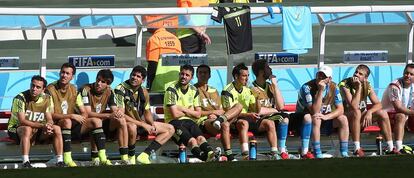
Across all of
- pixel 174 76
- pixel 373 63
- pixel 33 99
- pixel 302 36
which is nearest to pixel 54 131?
pixel 33 99

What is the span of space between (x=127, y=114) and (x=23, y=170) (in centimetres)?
227

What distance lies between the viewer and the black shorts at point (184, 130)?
53.7 ft

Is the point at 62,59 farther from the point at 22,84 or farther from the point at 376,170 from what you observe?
the point at 376,170

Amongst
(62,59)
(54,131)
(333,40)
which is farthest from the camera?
(333,40)

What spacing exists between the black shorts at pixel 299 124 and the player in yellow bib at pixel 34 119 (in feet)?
10.8

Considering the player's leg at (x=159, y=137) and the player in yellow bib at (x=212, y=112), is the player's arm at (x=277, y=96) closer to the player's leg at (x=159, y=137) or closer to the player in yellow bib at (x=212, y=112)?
the player in yellow bib at (x=212, y=112)

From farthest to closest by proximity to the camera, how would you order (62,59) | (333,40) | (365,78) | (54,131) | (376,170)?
(333,40)
(62,59)
(365,78)
(54,131)
(376,170)

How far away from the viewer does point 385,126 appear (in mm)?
17266

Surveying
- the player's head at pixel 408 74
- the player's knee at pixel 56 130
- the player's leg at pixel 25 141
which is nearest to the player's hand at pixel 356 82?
the player's head at pixel 408 74

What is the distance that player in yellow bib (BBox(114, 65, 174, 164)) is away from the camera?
16125 mm

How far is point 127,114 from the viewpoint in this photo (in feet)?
53.7

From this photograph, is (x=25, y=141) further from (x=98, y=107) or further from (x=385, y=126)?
(x=385, y=126)

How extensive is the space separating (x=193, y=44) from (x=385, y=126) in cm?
313

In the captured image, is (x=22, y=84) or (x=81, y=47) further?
(x=81, y=47)
